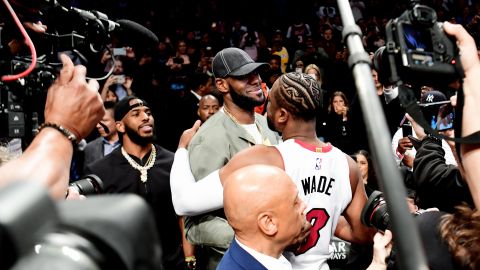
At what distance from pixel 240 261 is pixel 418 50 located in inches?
33.3

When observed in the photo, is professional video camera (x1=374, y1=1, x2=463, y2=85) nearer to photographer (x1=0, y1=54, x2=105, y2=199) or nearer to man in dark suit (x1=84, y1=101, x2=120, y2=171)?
photographer (x1=0, y1=54, x2=105, y2=199)

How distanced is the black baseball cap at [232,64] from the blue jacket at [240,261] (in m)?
1.50

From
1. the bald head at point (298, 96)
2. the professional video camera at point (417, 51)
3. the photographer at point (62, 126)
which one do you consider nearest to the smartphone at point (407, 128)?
the bald head at point (298, 96)

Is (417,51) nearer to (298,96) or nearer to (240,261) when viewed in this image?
(240,261)

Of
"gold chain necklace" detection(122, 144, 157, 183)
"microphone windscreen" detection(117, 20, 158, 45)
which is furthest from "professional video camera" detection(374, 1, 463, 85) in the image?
"gold chain necklace" detection(122, 144, 157, 183)

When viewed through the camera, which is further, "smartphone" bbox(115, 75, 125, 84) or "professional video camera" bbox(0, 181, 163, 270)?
"smartphone" bbox(115, 75, 125, 84)

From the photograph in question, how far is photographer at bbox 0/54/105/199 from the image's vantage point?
111 cm

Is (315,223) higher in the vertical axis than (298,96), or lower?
lower

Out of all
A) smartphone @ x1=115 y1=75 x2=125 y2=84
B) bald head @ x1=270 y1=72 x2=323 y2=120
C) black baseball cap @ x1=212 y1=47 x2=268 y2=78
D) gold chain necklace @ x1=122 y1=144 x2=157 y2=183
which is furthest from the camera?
smartphone @ x1=115 y1=75 x2=125 y2=84

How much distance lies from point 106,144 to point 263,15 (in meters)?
7.88

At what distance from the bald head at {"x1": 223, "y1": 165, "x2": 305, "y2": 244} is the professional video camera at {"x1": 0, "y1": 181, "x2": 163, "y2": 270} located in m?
1.23

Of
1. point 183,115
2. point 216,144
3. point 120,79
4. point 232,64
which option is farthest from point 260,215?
point 120,79

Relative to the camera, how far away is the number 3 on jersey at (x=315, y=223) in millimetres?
2359

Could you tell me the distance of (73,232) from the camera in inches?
22.6
